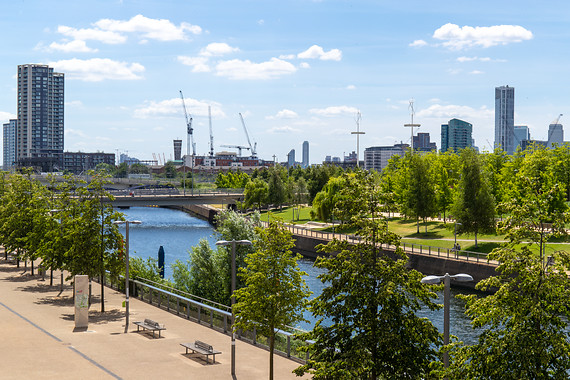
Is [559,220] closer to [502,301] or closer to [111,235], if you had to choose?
[502,301]

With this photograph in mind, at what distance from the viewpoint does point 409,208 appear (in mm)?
71562

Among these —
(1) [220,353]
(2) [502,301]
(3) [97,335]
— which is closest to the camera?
(2) [502,301]

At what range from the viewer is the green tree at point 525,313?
13547mm

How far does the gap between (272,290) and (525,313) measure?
881 centimetres

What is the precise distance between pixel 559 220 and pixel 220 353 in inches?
556

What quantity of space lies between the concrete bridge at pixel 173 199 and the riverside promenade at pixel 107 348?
236 ft

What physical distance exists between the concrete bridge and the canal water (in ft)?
12.6

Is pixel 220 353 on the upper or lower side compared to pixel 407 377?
lower

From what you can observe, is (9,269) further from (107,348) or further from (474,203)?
(474,203)

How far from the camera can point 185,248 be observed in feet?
258

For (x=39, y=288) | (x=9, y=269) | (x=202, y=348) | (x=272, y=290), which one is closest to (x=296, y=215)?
(x=9, y=269)

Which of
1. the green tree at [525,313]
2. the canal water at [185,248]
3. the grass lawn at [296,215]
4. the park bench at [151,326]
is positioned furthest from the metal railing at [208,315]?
the grass lawn at [296,215]

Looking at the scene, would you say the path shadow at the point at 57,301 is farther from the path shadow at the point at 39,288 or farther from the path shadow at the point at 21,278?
the path shadow at the point at 21,278

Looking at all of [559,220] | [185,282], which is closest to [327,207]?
[185,282]
